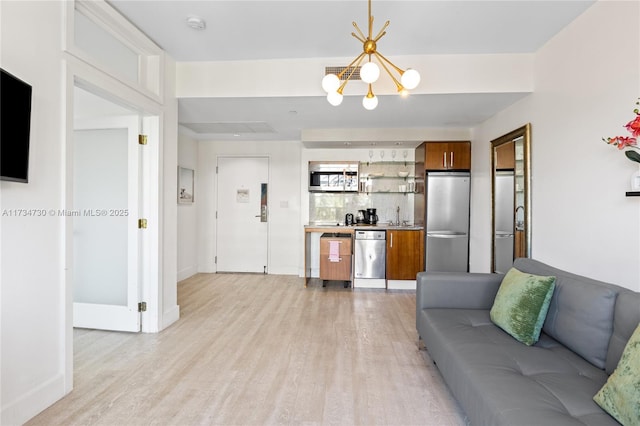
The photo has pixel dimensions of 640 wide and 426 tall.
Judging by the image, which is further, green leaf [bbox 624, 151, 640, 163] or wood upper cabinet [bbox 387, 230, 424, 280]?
wood upper cabinet [bbox 387, 230, 424, 280]

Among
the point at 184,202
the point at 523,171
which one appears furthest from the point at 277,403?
the point at 184,202

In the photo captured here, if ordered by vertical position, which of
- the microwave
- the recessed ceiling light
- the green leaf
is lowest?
the green leaf

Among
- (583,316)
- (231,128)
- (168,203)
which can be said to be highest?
(231,128)

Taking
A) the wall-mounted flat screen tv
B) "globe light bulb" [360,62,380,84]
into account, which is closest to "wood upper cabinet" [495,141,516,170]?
"globe light bulb" [360,62,380,84]

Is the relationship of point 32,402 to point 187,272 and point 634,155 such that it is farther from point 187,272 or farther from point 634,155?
point 634,155

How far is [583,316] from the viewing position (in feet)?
5.70

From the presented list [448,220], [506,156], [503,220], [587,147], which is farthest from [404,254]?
[587,147]

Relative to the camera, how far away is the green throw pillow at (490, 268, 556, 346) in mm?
1900

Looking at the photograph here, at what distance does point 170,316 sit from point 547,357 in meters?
3.27

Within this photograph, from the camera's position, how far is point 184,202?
5.41m

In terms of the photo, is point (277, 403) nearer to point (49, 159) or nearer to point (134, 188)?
point (49, 159)

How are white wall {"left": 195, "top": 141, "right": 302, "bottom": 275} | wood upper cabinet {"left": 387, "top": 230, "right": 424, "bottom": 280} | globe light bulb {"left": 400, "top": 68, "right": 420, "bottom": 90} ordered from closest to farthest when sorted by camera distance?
1. globe light bulb {"left": 400, "top": 68, "right": 420, "bottom": 90}
2. wood upper cabinet {"left": 387, "top": 230, "right": 424, "bottom": 280}
3. white wall {"left": 195, "top": 141, "right": 302, "bottom": 275}

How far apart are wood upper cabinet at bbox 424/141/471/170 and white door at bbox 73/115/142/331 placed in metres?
4.00

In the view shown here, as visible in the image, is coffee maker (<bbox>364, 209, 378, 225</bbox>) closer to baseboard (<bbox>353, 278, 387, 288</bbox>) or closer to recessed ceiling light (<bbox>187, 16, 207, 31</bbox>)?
baseboard (<bbox>353, 278, 387, 288</bbox>)
